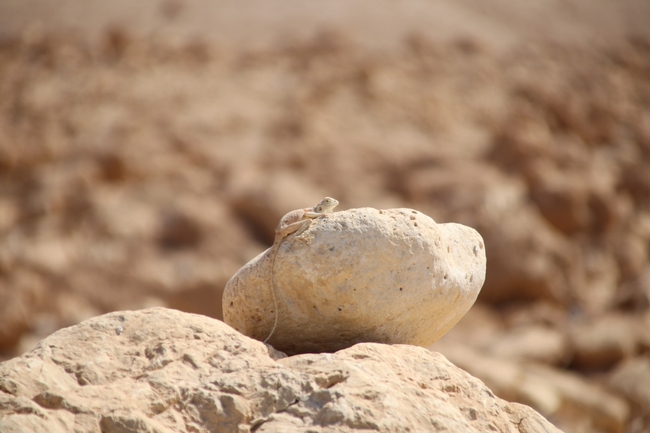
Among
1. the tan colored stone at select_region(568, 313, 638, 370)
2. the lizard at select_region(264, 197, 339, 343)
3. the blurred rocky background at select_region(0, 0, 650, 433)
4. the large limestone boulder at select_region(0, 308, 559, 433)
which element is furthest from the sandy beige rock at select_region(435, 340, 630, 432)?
the lizard at select_region(264, 197, 339, 343)

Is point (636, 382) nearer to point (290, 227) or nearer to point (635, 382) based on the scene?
point (635, 382)

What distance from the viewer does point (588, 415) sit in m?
11.6

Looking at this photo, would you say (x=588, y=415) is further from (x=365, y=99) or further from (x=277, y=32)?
(x=277, y=32)

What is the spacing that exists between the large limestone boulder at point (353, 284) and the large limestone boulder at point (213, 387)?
1.02 feet

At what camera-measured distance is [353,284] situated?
431 cm

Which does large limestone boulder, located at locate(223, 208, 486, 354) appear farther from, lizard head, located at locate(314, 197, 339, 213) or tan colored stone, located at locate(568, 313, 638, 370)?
tan colored stone, located at locate(568, 313, 638, 370)

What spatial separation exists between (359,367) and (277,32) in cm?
1698

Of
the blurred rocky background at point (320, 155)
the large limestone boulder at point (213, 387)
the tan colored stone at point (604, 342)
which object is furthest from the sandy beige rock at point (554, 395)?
the large limestone boulder at point (213, 387)

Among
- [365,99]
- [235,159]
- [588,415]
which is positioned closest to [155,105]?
[235,159]

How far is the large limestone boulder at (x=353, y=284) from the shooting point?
14.1 ft

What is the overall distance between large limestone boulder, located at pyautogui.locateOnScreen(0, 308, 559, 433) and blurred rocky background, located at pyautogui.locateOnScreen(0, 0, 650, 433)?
806 centimetres

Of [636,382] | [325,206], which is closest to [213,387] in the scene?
[325,206]

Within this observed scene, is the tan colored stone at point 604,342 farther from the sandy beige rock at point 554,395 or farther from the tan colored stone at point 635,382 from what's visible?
the sandy beige rock at point 554,395

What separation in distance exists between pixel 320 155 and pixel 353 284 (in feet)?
43.8
